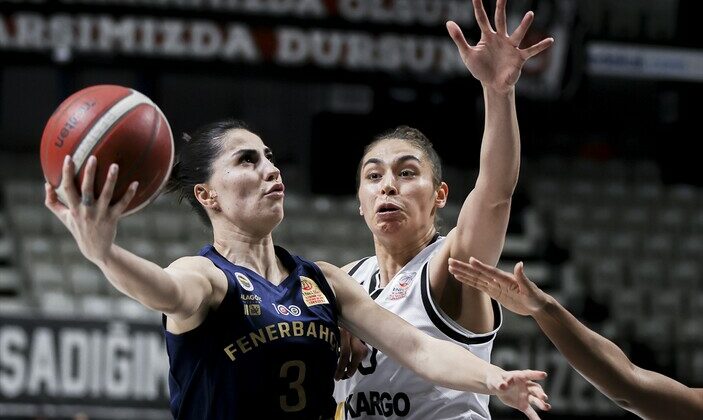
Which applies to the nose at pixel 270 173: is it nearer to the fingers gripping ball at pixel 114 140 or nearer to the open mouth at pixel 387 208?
the fingers gripping ball at pixel 114 140

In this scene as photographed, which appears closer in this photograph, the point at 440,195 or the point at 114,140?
the point at 114,140

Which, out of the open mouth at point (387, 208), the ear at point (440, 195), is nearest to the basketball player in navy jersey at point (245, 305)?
the open mouth at point (387, 208)

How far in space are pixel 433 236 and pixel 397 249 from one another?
0.17 m

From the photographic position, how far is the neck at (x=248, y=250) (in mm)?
3590

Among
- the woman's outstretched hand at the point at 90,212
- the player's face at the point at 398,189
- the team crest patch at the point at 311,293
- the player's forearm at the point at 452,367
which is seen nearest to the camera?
the woman's outstretched hand at the point at 90,212

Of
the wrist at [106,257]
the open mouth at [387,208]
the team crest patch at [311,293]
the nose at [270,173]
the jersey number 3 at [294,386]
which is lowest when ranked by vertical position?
the jersey number 3 at [294,386]

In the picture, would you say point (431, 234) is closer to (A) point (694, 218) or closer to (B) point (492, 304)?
(B) point (492, 304)

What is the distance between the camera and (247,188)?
360 cm

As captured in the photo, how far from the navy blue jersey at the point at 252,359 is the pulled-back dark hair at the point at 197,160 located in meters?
0.36

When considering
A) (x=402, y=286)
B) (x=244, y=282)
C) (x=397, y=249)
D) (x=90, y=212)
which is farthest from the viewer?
(x=397, y=249)

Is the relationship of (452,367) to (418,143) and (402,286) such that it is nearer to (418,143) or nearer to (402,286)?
(402,286)

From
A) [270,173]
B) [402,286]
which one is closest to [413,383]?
[402,286]

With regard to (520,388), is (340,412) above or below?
below

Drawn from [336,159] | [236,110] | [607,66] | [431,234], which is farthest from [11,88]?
[431,234]
